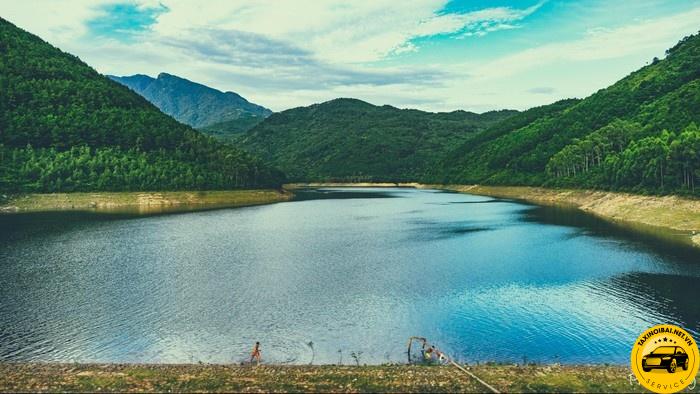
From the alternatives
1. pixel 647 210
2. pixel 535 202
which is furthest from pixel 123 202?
pixel 647 210

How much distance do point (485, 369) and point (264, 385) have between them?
46.7ft

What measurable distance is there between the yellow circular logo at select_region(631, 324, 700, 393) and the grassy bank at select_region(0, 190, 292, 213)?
14538 centimetres

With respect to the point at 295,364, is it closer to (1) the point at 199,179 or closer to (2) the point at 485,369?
(2) the point at 485,369

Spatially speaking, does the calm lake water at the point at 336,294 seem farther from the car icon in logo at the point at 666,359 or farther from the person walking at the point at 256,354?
the car icon in logo at the point at 666,359

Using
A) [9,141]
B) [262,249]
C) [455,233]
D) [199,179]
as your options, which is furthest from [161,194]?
[455,233]

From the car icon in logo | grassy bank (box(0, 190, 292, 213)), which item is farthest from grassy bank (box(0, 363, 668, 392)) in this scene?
grassy bank (box(0, 190, 292, 213))

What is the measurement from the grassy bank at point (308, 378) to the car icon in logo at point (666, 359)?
Result: 4.95 metres

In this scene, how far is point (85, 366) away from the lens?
3052 centimetres

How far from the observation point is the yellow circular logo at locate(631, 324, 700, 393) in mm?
20766

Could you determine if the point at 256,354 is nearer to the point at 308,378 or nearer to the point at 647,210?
the point at 308,378

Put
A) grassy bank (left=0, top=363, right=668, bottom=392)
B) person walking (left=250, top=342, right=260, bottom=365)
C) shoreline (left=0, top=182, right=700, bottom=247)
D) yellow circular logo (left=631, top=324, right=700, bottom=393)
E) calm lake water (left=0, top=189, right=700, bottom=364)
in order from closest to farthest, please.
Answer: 1. yellow circular logo (left=631, top=324, right=700, bottom=393)
2. grassy bank (left=0, top=363, right=668, bottom=392)
3. person walking (left=250, top=342, right=260, bottom=365)
4. calm lake water (left=0, top=189, right=700, bottom=364)
5. shoreline (left=0, top=182, right=700, bottom=247)

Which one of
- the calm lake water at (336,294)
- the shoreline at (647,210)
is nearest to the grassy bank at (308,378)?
the calm lake water at (336,294)

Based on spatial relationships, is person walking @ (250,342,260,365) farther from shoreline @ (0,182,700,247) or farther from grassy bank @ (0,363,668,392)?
shoreline @ (0,182,700,247)

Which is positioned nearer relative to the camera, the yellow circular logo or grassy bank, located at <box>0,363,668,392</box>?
the yellow circular logo
